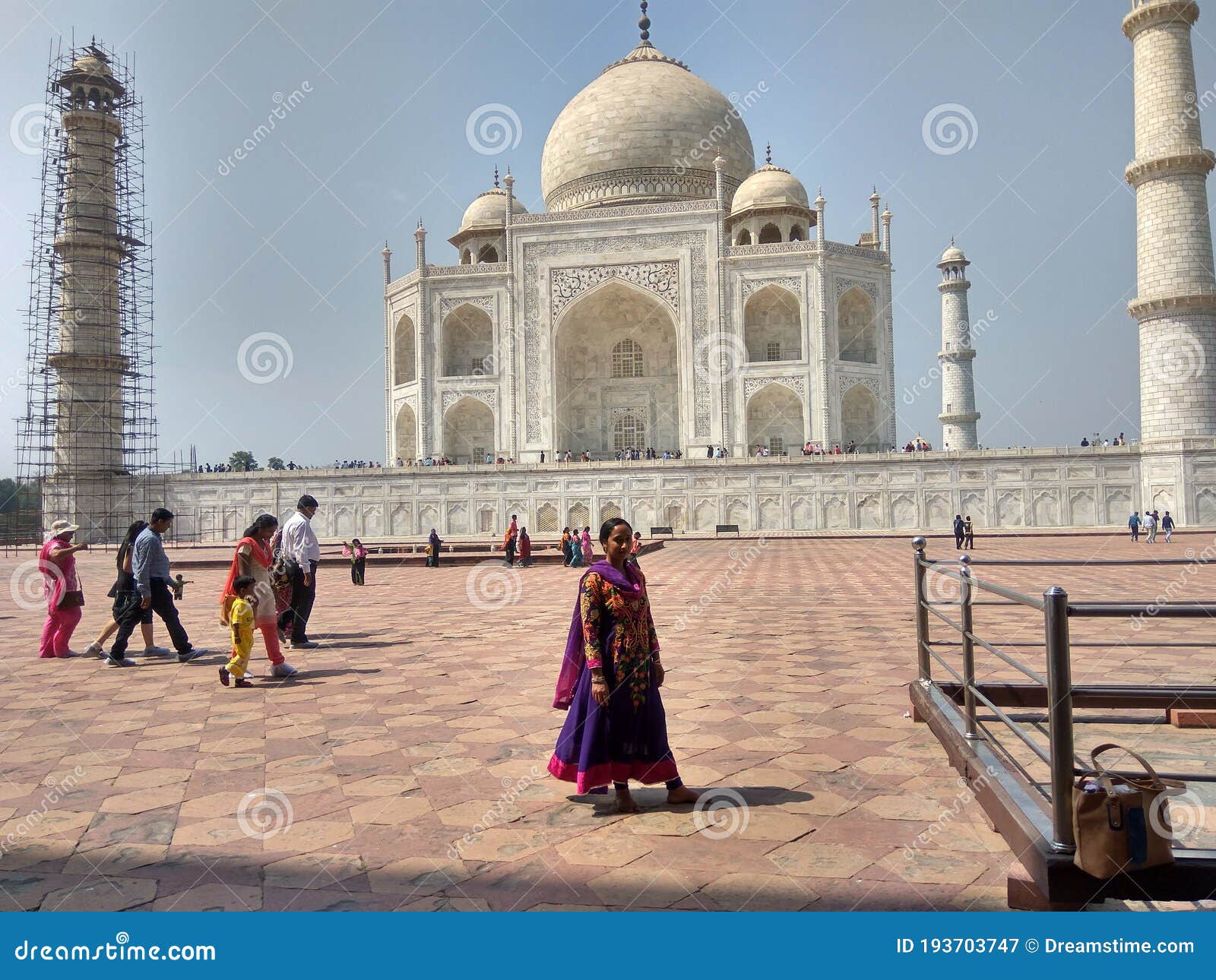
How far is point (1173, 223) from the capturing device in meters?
19.1

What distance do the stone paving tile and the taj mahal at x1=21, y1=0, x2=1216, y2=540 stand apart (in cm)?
1585

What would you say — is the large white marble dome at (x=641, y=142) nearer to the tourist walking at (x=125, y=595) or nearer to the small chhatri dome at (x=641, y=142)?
the small chhatri dome at (x=641, y=142)

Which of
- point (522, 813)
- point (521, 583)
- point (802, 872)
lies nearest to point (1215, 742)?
point (802, 872)

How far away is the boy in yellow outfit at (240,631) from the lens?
5.11 metres

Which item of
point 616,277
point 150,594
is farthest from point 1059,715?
point 616,277

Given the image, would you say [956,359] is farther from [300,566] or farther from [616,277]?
[300,566]

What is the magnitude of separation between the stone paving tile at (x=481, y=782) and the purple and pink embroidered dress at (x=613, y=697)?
0.15 meters

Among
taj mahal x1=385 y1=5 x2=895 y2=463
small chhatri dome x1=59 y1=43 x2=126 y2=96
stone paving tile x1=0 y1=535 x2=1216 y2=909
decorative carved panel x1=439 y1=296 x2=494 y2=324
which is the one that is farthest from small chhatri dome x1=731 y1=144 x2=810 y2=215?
stone paving tile x1=0 y1=535 x2=1216 y2=909

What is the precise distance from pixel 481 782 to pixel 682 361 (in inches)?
974

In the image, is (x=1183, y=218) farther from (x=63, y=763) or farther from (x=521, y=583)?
(x=63, y=763)

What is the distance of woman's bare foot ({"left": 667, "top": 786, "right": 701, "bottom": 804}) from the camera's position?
9.94 feet

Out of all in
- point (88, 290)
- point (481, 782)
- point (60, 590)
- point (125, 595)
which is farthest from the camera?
point (88, 290)

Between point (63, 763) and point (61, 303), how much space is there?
23606 millimetres

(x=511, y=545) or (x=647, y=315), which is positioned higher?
(x=647, y=315)
